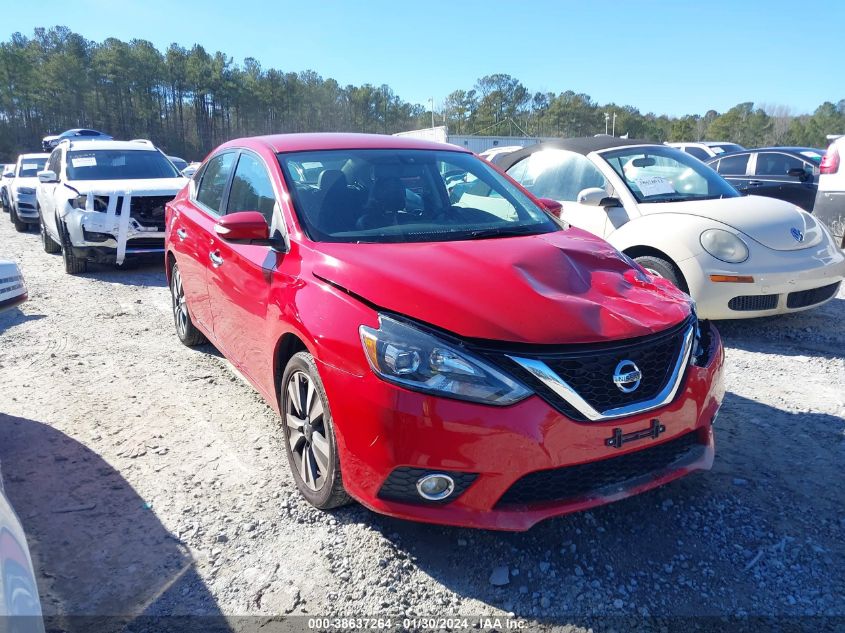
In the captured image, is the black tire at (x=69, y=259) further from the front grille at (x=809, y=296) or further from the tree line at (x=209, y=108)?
the tree line at (x=209, y=108)

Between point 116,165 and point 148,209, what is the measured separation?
65.3 inches

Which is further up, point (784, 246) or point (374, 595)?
point (784, 246)

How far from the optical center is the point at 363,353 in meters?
2.26

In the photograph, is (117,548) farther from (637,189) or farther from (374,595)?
(637,189)

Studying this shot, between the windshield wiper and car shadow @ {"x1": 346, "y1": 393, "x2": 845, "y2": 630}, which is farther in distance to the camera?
the windshield wiper

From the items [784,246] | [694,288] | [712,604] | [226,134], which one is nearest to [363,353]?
[712,604]

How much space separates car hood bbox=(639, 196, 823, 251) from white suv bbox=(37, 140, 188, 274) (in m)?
6.00

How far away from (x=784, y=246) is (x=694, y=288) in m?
0.82

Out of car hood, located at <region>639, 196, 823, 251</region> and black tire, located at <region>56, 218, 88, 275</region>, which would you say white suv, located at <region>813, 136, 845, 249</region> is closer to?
car hood, located at <region>639, 196, 823, 251</region>

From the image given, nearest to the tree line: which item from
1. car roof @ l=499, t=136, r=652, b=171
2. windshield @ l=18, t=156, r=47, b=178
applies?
windshield @ l=18, t=156, r=47, b=178

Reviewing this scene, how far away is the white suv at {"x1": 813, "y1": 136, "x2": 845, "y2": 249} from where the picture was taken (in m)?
6.95

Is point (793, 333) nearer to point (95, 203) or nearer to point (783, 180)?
point (783, 180)

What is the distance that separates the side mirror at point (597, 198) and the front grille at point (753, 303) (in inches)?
Result: 52.8

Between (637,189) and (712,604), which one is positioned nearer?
(712,604)
